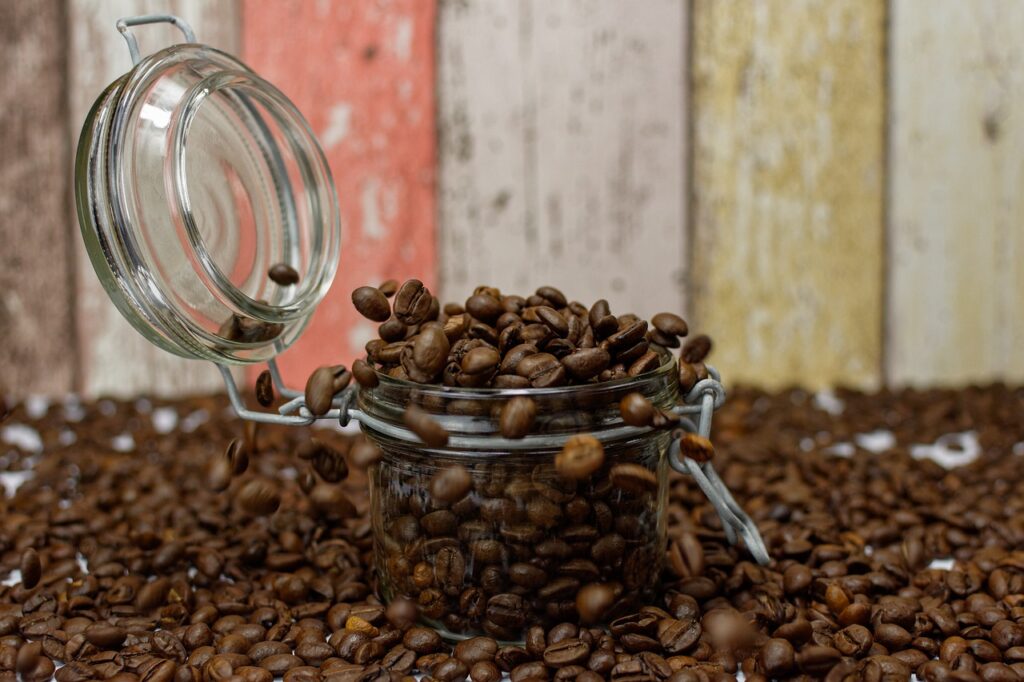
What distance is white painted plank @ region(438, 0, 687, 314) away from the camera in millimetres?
2047

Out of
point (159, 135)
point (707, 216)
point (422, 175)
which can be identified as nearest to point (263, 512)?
point (159, 135)

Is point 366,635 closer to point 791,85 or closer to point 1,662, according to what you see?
point 1,662

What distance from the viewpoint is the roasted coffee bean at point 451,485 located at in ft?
2.74

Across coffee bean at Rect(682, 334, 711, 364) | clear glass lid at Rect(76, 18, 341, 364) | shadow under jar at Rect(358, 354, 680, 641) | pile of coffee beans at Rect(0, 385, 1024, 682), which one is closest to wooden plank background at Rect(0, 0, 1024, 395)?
pile of coffee beans at Rect(0, 385, 1024, 682)

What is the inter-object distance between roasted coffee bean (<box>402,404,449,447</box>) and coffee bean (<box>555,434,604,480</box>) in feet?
0.33

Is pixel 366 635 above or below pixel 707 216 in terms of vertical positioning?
below

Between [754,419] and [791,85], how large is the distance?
2.54 feet

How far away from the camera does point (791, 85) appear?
210cm

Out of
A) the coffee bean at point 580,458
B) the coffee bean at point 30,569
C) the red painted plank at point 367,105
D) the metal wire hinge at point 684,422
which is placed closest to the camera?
the coffee bean at point 580,458

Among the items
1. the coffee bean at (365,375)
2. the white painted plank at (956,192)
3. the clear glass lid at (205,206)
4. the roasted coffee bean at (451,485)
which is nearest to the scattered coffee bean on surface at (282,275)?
the clear glass lid at (205,206)

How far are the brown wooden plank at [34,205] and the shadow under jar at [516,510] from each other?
1.47m

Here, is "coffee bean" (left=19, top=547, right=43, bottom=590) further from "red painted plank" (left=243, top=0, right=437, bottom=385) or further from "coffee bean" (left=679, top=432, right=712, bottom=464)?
"red painted plank" (left=243, top=0, right=437, bottom=385)

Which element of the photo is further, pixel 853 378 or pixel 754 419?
pixel 853 378

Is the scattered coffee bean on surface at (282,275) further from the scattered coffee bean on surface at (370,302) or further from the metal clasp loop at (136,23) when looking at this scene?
the metal clasp loop at (136,23)
